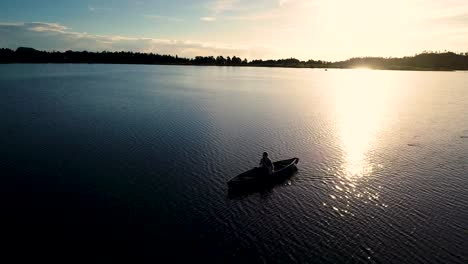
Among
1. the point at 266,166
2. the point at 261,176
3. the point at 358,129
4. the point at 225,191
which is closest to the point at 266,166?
the point at 266,166

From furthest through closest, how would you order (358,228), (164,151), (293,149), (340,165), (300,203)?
(293,149) < (164,151) < (340,165) < (300,203) < (358,228)

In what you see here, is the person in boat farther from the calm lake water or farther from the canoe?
the calm lake water

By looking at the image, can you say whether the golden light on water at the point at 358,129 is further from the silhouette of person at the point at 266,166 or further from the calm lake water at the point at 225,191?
the silhouette of person at the point at 266,166

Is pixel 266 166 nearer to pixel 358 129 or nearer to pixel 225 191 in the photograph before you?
pixel 225 191

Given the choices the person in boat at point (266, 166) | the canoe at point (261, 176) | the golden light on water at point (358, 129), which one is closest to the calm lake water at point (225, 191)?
the golden light on water at point (358, 129)

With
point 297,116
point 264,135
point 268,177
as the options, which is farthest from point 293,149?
point 297,116

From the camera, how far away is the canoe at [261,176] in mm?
27406

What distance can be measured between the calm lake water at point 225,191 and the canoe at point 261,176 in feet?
3.18

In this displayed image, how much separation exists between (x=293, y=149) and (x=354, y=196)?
14210mm

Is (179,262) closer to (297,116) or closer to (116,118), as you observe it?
(116,118)

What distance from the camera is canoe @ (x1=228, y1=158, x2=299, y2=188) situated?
27406 mm

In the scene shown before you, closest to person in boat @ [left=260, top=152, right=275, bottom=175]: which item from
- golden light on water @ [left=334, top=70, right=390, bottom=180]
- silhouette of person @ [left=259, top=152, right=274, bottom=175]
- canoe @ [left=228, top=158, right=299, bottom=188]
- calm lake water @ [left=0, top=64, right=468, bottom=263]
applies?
silhouette of person @ [left=259, top=152, right=274, bottom=175]

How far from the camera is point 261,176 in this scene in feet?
94.6

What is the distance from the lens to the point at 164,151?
37.9 metres
